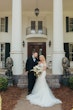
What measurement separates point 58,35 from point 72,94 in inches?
162

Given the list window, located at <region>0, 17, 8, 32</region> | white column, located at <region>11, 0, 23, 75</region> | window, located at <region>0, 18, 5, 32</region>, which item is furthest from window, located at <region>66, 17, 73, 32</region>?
white column, located at <region>11, 0, 23, 75</region>

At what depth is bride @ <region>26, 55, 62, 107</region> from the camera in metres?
8.50

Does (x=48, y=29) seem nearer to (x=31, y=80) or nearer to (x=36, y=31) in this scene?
(x=36, y=31)

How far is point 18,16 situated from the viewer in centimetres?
1290

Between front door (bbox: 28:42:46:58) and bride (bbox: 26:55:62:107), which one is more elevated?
front door (bbox: 28:42:46:58)

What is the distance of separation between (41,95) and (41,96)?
6 centimetres

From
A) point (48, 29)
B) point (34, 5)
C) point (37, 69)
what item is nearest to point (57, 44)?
point (37, 69)

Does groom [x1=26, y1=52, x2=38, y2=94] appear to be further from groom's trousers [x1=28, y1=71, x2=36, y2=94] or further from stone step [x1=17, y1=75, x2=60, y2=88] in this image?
stone step [x1=17, y1=75, x2=60, y2=88]

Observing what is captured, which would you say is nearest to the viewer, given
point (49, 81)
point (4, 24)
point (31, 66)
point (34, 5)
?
point (31, 66)

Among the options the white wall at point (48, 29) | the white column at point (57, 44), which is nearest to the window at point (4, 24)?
the white wall at point (48, 29)


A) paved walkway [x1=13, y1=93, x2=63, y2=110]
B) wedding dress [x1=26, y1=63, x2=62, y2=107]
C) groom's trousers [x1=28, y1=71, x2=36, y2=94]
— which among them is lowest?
paved walkway [x1=13, y1=93, x2=63, y2=110]

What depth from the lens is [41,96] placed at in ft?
29.2

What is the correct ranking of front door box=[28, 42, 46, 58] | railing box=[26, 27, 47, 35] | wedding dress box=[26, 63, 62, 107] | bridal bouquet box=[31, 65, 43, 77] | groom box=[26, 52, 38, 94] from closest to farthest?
1. wedding dress box=[26, 63, 62, 107]
2. bridal bouquet box=[31, 65, 43, 77]
3. groom box=[26, 52, 38, 94]
4. railing box=[26, 27, 47, 35]
5. front door box=[28, 42, 46, 58]

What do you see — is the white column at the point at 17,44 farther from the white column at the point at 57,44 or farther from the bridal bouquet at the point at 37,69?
the bridal bouquet at the point at 37,69
